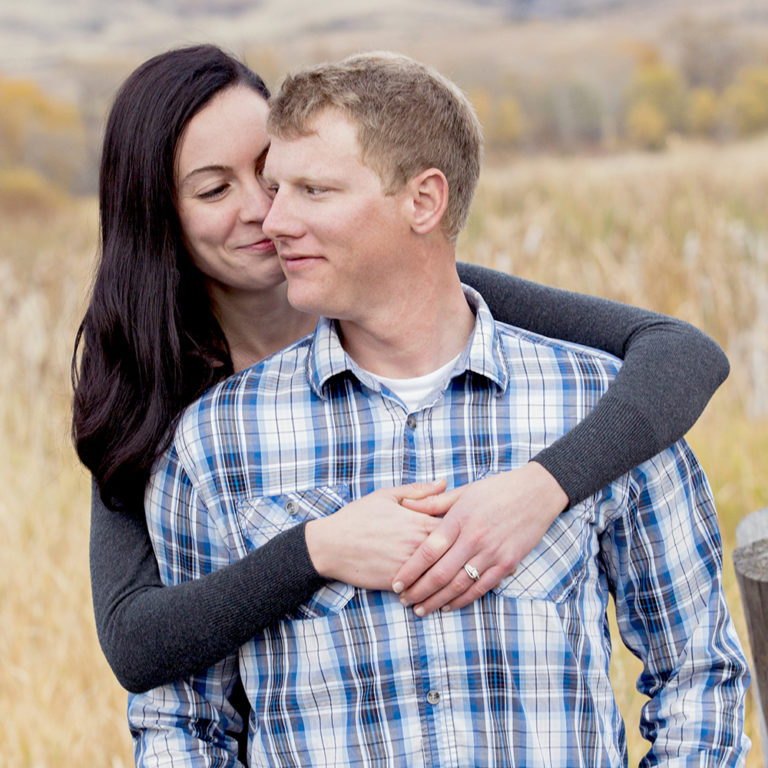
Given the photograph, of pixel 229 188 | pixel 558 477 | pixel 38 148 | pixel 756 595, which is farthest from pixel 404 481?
pixel 38 148

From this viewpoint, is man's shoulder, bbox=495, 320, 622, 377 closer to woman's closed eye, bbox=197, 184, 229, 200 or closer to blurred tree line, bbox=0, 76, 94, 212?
woman's closed eye, bbox=197, 184, 229, 200

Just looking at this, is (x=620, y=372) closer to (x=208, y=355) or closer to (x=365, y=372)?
(x=365, y=372)

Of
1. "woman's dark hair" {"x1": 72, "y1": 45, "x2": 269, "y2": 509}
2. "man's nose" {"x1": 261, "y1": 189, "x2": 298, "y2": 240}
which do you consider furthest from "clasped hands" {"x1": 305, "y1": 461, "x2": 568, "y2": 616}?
"woman's dark hair" {"x1": 72, "y1": 45, "x2": 269, "y2": 509}

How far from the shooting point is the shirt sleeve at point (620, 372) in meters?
1.75

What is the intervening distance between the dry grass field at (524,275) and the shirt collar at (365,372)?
41.1 inches

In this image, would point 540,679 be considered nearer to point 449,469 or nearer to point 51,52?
point 449,469

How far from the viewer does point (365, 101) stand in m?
1.80

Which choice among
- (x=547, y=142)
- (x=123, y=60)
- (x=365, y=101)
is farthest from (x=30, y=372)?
(x=123, y=60)

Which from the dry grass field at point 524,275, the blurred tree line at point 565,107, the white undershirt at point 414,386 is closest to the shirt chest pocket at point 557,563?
the white undershirt at point 414,386

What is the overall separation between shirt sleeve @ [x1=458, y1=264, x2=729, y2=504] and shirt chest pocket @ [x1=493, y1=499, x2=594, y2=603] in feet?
0.22

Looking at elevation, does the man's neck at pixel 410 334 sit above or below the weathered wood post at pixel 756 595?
above

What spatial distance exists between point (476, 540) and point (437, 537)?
0.20 feet

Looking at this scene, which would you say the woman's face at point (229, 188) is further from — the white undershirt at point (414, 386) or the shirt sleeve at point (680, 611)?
the shirt sleeve at point (680, 611)

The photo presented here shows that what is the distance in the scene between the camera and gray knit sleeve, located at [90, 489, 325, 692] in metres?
1.74
